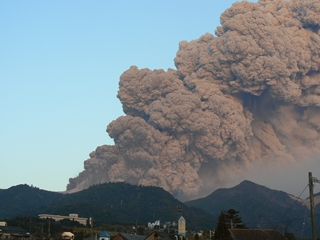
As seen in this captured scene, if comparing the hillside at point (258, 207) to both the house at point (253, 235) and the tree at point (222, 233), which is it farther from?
the tree at point (222, 233)

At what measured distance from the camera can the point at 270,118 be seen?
146 metres

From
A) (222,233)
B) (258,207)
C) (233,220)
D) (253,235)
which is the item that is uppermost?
(258,207)

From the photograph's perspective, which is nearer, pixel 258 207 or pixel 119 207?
pixel 119 207

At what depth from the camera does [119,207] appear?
172375mm

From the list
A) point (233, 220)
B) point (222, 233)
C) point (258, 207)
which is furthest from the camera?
point (258, 207)

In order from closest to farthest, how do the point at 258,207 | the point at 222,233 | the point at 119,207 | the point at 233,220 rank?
1. the point at 222,233
2. the point at 233,220
3. the point at 119,207
4. the point at 258,207

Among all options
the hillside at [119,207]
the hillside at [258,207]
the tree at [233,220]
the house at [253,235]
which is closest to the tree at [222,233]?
the house at [253,235]

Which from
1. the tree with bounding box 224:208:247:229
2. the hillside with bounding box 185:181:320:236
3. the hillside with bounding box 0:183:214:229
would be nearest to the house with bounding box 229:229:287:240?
the tree with bounding box 224:208:247:229

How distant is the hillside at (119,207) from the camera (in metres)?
152

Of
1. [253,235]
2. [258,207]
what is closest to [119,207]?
[258,207]

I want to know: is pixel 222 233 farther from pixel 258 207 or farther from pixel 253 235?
pixel 258 207

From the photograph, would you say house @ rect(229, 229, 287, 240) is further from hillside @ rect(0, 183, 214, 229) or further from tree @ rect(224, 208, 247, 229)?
Answer: hillside @ rect(0, 183, 214, 229)

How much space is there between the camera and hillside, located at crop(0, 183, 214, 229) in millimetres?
152250

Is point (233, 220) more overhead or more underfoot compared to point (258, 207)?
more underfoot
